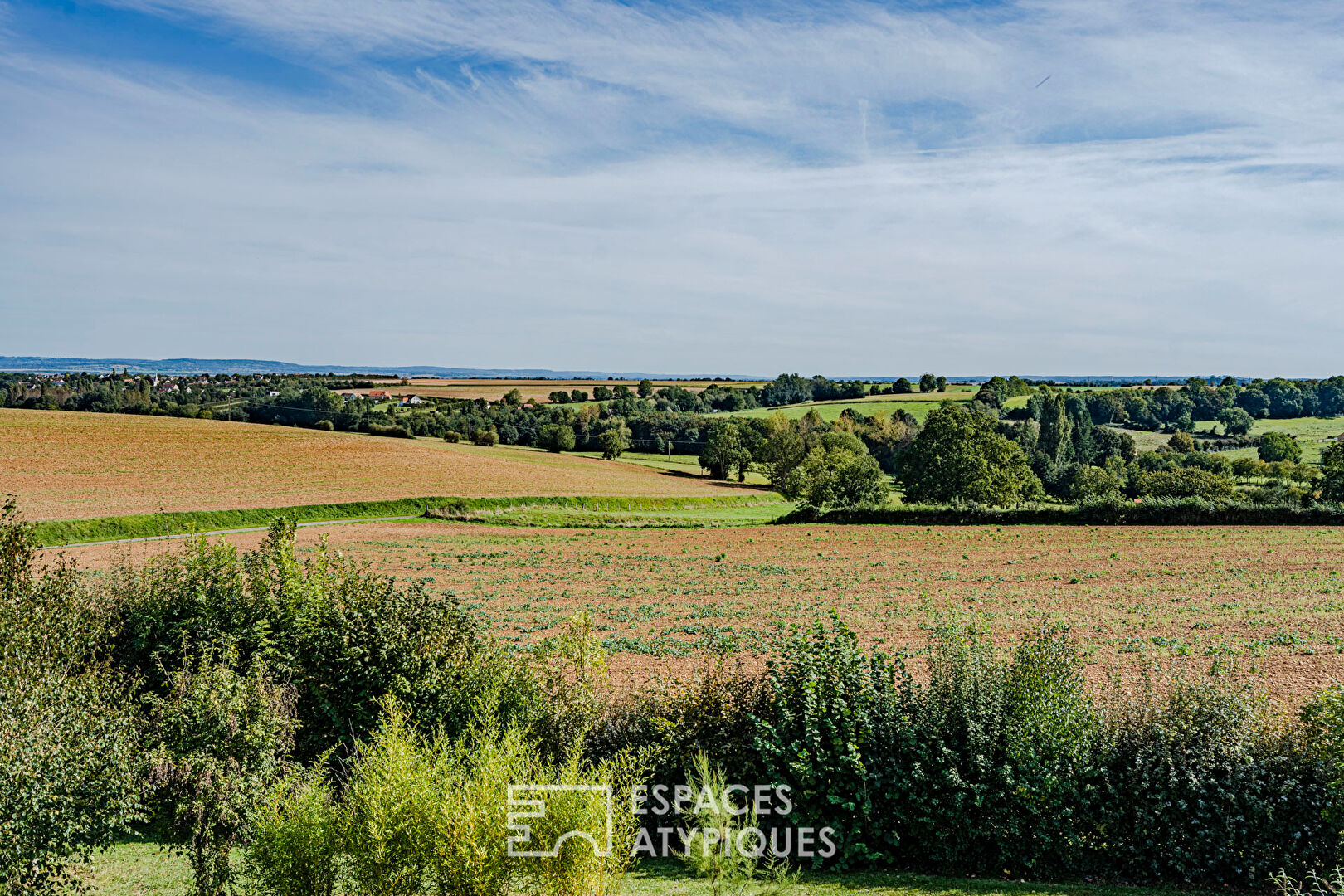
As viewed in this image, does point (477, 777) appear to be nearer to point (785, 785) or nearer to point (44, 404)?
point (785, 785)

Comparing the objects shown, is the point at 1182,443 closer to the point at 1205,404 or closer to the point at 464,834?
the point at 1205,404

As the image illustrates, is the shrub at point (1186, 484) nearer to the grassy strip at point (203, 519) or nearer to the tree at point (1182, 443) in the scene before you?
the tree at point (1182, 443)

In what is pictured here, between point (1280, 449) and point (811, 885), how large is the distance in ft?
375

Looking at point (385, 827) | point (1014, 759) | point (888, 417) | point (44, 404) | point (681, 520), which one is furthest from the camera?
point (888, 417)

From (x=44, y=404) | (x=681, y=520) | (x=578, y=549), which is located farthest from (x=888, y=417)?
(x=44, y=404)

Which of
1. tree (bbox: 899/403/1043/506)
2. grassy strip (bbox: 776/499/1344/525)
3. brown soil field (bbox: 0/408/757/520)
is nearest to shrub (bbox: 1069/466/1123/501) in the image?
tree (bbox: 899/403/1043/506)

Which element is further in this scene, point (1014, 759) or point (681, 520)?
point (681, 520)

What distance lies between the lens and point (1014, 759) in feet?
38.3

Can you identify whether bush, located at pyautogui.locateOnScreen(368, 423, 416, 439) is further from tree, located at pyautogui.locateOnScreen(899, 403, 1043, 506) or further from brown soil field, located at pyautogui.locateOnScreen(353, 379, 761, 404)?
tree, located at pyautogui.locateOnScreen(899, 403, 1043, 506)

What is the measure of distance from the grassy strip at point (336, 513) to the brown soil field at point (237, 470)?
4.54 feet

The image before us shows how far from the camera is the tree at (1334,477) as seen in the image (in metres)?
57.1

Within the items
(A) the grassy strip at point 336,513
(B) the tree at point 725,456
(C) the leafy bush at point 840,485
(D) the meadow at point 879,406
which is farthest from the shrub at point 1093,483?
(D) the meadow at point 879,406

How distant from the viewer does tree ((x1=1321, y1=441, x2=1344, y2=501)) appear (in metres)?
57.1

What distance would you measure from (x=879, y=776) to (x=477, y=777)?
662 centimetres
